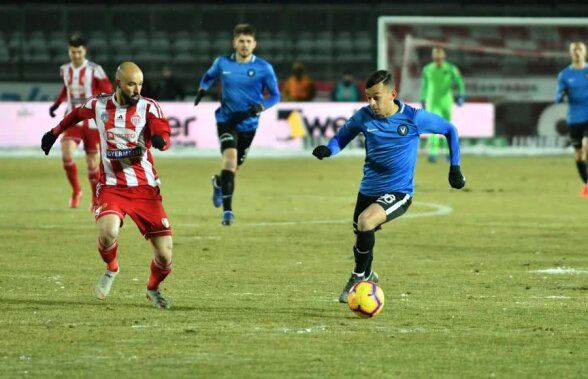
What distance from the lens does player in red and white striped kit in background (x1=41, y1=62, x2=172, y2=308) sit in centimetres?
952

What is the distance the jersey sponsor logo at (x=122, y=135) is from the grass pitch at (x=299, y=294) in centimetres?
113

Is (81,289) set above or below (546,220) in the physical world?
above

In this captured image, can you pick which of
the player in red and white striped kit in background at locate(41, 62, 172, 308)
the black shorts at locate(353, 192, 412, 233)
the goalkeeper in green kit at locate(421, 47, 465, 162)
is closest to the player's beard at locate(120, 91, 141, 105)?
the player in red and white striped kit in background at locate(41, 62, 172, 308)

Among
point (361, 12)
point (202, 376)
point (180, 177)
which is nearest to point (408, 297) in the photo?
point (202, 376)

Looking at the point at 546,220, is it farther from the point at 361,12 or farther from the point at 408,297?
the point at 361,12

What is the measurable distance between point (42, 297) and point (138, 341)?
2184 mm

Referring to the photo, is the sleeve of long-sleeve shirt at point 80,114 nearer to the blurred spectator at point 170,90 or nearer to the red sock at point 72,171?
the red sock at point 72,171

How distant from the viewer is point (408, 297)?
1016 centimetres

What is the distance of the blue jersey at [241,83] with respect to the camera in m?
16.2

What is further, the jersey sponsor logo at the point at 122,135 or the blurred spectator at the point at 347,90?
the blurred spectator at the point at 347,90

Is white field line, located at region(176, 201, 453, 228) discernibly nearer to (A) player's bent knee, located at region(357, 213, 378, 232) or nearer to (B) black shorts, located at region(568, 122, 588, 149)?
(B) black shorts, located at region(568, 122, 588, 149)

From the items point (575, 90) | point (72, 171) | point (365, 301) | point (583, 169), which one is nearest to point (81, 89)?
point (72, 171)

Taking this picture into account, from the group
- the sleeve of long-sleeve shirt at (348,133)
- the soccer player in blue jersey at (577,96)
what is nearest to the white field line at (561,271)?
the sleeve of long-sleeve shirt at (348,133)

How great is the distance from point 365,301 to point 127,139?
206 cm
